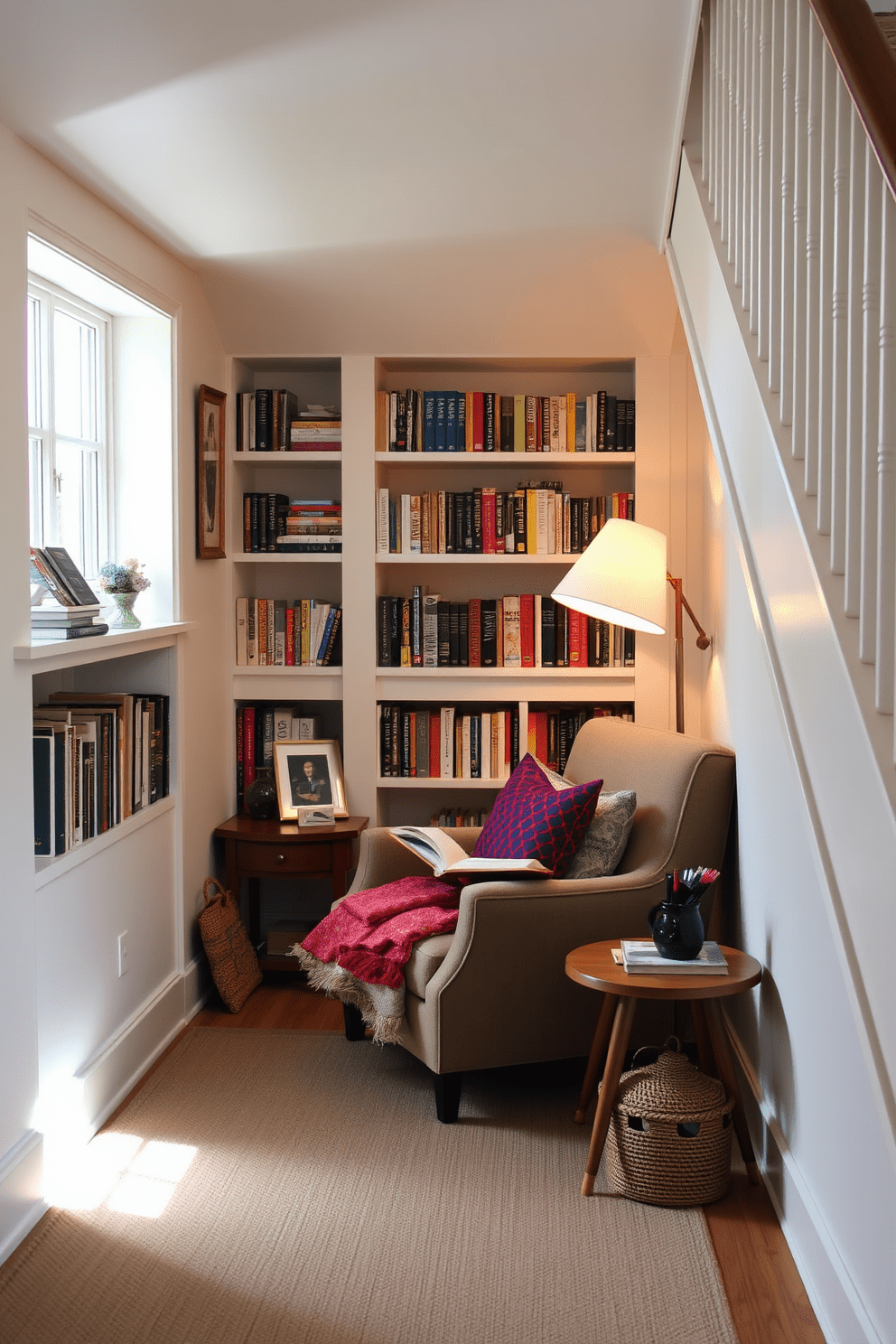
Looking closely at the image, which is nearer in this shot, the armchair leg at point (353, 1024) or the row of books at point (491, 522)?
the armchair leg at point (353, 1024)

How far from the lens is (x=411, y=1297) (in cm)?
215

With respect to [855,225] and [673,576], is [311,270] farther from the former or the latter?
[855,225]

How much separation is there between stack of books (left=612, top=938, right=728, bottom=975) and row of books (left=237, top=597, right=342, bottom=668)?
1.80 metres

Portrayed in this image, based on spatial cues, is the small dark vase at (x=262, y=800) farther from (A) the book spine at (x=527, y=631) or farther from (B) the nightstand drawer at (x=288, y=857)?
(A) the book spine at (x=527, y=631)

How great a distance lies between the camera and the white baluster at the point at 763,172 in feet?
5.99

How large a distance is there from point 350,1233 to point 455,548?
226 centimetres

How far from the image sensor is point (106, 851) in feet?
9.57

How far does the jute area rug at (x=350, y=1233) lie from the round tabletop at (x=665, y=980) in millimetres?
492

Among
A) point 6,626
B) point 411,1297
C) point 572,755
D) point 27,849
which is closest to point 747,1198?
point 411,1297

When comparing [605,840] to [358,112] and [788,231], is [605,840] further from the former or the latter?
[358,112]

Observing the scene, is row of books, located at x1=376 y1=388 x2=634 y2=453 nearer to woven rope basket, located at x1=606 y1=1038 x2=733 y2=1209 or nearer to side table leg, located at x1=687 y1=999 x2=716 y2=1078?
side table leg, located at x1=687 y1=999 x2=716 y2=1078

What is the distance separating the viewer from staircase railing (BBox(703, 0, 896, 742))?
1.31m

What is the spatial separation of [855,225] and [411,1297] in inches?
79.0

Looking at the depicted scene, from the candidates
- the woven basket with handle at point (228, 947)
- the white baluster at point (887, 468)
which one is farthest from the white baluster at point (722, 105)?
the woven basket with handle at point (228, 947)
